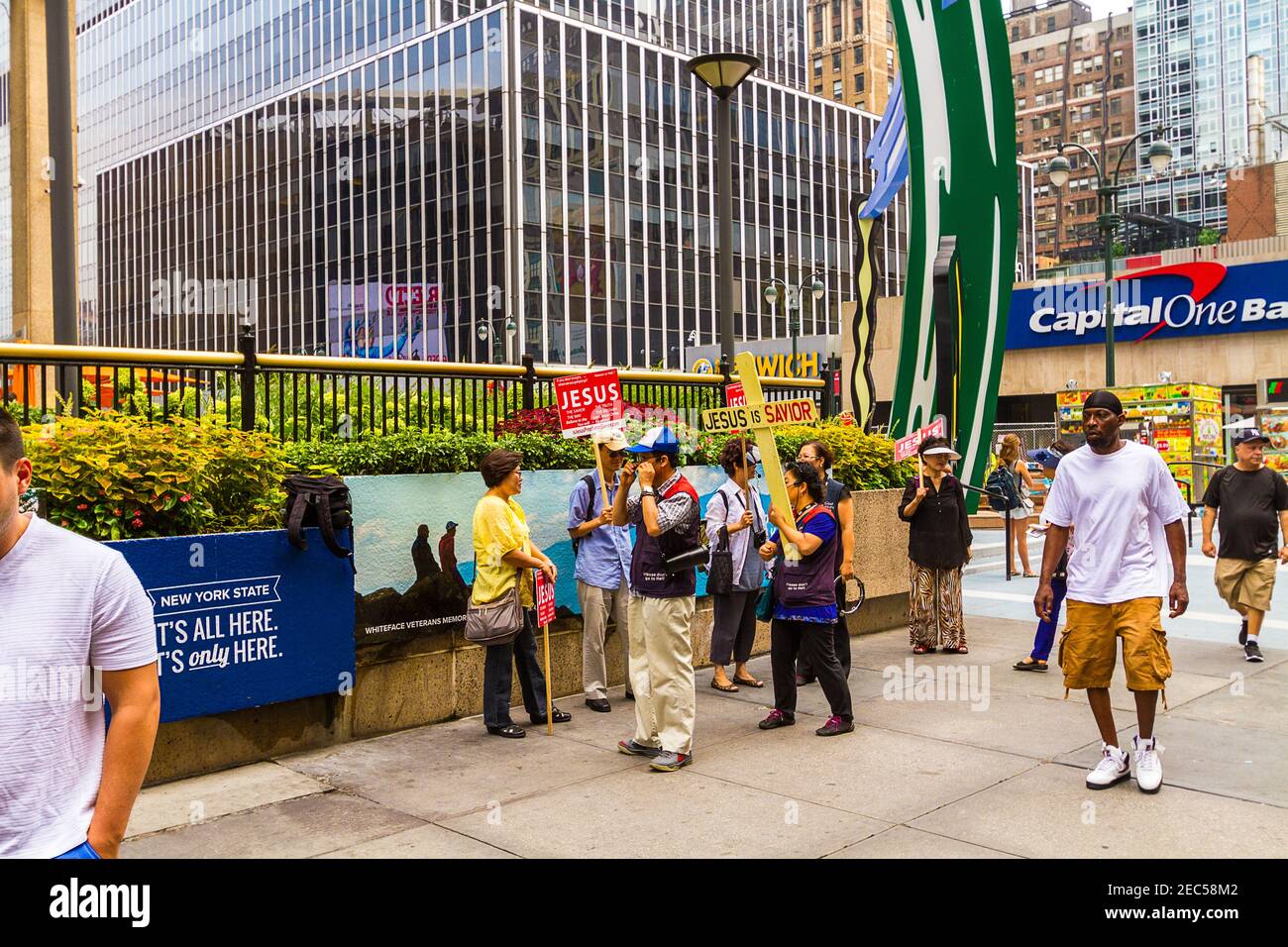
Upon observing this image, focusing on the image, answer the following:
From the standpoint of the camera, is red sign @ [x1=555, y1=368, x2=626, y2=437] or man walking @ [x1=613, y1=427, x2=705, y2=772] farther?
red sign @ [x1=555, y1=368, x2=626, y2=437]

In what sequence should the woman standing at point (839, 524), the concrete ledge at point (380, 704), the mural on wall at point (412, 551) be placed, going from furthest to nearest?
the woman standing at point (839, 524)
the mural on wall at point (412, 551)
the concrete ledge at point (380, 704)

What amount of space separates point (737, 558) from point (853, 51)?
113 m

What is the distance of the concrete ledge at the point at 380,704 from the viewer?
635cm

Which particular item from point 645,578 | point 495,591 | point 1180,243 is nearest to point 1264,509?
Result: point 645,578

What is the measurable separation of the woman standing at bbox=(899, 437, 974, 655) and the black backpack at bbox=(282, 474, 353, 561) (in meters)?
5.25

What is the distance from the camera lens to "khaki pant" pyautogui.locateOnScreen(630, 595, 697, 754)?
6.46 m

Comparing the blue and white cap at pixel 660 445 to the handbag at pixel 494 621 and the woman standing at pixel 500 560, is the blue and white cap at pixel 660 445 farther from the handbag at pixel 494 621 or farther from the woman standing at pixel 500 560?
the handbag at pixel 494 621

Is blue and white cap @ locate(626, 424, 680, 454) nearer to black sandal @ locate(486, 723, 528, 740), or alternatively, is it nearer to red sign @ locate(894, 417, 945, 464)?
black sandal @ locate(486, 723, 528, 740)

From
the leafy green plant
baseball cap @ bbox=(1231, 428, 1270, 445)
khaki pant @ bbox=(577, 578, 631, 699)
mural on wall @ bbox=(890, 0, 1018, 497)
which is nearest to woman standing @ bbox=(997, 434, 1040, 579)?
mural on wall @ bbox=(890, 0, 1018, 497)

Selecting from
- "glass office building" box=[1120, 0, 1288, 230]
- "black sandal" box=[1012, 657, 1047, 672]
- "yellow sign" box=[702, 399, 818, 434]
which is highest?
"glass office building" box=[1120, 0, 1288, 230]

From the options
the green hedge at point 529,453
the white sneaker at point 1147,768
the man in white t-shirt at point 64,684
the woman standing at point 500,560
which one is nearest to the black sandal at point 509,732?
the woman standing at point 500,560

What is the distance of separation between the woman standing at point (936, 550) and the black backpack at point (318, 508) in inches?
207

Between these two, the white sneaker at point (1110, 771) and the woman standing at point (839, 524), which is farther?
the woman standing at point (839, 524)

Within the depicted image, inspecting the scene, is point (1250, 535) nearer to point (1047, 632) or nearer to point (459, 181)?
point (1047, 632)
